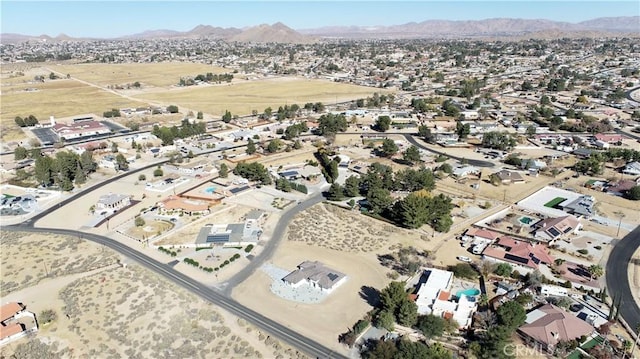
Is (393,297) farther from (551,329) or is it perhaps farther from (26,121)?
A: (26,121)

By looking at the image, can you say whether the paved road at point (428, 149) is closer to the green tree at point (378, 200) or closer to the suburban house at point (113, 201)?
the green tree at point (378, 200)

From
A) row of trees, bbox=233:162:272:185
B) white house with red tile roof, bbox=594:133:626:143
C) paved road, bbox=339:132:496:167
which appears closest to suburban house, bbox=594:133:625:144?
white house with red tile roof, bbox=594:133:626:143

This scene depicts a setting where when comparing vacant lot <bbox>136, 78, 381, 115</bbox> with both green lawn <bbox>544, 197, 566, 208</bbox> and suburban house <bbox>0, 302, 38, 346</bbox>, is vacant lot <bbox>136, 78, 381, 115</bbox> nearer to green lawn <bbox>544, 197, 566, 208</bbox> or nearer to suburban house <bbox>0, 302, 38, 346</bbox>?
green lawn <bbox>544, 197, 566, 208</bbox>

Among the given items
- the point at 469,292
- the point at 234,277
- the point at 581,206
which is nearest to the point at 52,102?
the point at 234,277

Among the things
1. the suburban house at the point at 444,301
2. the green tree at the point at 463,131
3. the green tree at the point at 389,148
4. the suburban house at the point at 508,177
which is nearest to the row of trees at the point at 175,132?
the green tree at the point at 389,148

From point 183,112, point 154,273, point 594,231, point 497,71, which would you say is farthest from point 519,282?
point 497,71
